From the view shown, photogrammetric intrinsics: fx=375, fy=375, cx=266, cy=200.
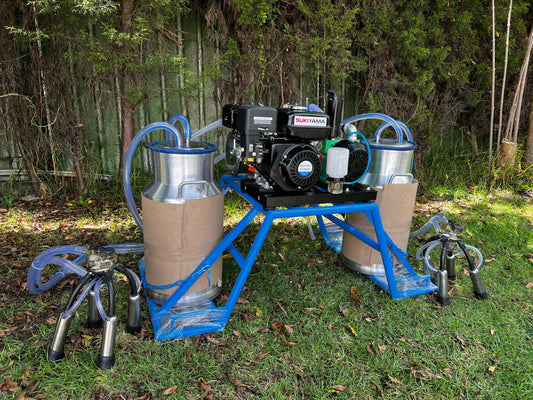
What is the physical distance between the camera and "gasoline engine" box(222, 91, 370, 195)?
2.15 m

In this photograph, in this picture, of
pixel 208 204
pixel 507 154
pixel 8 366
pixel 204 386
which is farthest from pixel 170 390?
pixel 507 154

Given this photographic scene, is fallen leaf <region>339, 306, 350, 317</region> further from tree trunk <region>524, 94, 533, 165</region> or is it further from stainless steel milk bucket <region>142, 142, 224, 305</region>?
tree trunk <region>524, 94, 533, 165</region>

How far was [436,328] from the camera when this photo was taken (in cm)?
250

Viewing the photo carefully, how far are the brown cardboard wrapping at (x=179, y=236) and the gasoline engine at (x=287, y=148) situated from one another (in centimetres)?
34

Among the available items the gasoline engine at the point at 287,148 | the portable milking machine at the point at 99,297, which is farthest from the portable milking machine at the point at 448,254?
the portable milking machine at the point at 99,297

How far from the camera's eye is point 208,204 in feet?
7.63

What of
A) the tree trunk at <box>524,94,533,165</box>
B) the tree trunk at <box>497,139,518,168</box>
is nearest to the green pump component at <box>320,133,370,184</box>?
the tree trunk at <box>497,139,518,168</box>

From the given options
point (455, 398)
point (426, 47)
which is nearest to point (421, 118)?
point (426, 47)

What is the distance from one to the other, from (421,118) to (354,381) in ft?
13.9

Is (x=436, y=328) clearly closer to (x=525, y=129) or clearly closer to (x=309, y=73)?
(x=309, y=73)

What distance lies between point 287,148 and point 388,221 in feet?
3.78

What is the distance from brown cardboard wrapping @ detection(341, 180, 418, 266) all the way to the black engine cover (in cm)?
81

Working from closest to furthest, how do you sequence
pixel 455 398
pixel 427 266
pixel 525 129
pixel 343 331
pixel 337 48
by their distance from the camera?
pixel 455 398
pixel 343 331
pixel 427 266
pixel 337 48
pixel 525 129

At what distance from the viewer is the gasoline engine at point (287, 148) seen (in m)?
2.15
